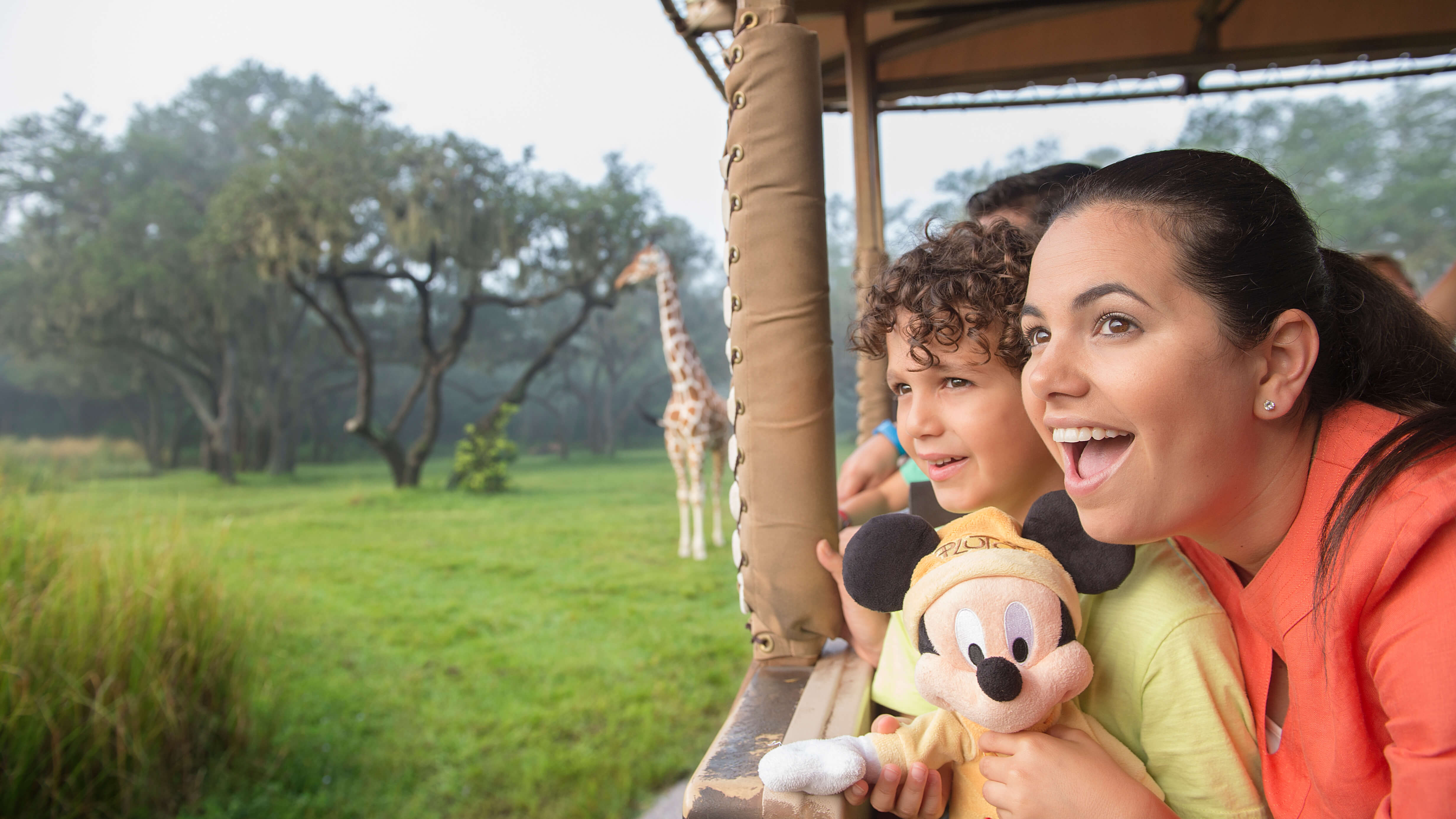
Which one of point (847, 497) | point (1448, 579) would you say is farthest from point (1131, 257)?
point (847, 497)

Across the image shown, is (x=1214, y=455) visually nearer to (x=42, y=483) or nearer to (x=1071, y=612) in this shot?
(x=1071, y=612)

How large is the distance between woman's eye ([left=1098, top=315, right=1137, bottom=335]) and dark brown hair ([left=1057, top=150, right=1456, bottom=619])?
0.17 feet

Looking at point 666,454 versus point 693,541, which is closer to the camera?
point 693,541

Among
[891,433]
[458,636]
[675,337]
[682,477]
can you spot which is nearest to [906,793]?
[891,433]

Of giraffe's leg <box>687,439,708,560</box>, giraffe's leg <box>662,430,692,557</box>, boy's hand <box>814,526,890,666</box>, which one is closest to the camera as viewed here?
boy's hand <box>814,526,890,666</box>

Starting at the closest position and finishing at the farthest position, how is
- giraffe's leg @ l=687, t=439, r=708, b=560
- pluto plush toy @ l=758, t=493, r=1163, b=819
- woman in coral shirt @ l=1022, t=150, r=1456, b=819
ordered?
woman in coral shirt @ l=1022, t=150, r=1456, b=819 → pluto plush toy @ l=758, t=493, r=1163, b=819 → giraffe's leg @ l=687, t=439, r=708, b=560

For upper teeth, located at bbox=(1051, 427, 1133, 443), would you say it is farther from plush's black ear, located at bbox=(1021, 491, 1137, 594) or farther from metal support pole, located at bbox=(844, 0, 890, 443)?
metal support pole, located at bbox=(844, 0, 890, 443)

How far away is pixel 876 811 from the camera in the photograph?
0.85 meters

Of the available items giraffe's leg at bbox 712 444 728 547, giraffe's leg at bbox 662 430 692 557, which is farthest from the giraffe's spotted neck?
giraffe's leg at bbox 712 444 728 547

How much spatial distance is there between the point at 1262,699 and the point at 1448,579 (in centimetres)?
24

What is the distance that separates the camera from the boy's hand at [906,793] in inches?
27.7

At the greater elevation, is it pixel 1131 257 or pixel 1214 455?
pixel 1131 257

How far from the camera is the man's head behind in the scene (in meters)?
1.03

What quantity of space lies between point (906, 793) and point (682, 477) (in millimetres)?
4879
